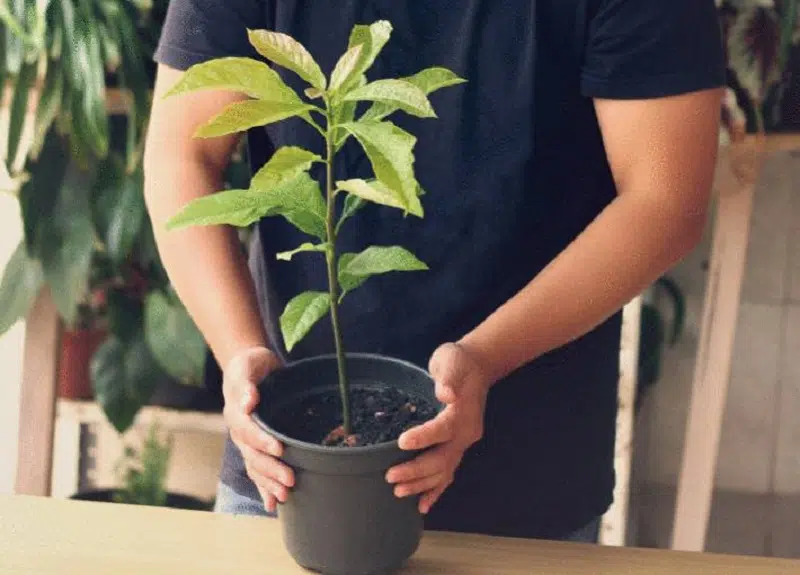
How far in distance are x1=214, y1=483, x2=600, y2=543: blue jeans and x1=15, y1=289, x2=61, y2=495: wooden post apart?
0.73 m

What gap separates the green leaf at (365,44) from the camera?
64cm

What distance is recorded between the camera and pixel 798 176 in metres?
1.96

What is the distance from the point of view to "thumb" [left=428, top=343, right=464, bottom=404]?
71 centimetres

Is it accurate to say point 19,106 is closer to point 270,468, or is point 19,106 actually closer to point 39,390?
point 39,390

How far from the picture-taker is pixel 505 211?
0.97 m

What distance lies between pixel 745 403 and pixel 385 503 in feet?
5.18

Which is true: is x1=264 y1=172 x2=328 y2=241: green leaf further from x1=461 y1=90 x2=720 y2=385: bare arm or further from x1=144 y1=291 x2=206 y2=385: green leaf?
x1=144 y1=291 x2=206 y2=385: green leaf

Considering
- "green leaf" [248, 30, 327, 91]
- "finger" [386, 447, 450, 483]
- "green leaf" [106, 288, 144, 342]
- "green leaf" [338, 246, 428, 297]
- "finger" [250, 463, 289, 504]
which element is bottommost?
"green leaf" [106, 288, 144, 342]

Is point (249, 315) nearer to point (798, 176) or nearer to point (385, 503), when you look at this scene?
point (385, 503)

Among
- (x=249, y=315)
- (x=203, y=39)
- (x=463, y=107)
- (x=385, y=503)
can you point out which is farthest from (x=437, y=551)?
(x=203, y=39)

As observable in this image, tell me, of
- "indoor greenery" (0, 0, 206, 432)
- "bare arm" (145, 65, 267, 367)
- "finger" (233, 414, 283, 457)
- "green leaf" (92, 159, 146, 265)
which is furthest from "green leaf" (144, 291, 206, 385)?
"finger" (233, 414, 283, 457)

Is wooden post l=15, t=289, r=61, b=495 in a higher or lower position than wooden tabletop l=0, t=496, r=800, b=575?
lower

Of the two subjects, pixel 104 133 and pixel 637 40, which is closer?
pixel 637 40

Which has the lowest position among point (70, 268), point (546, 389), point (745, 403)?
point (745, 403)
